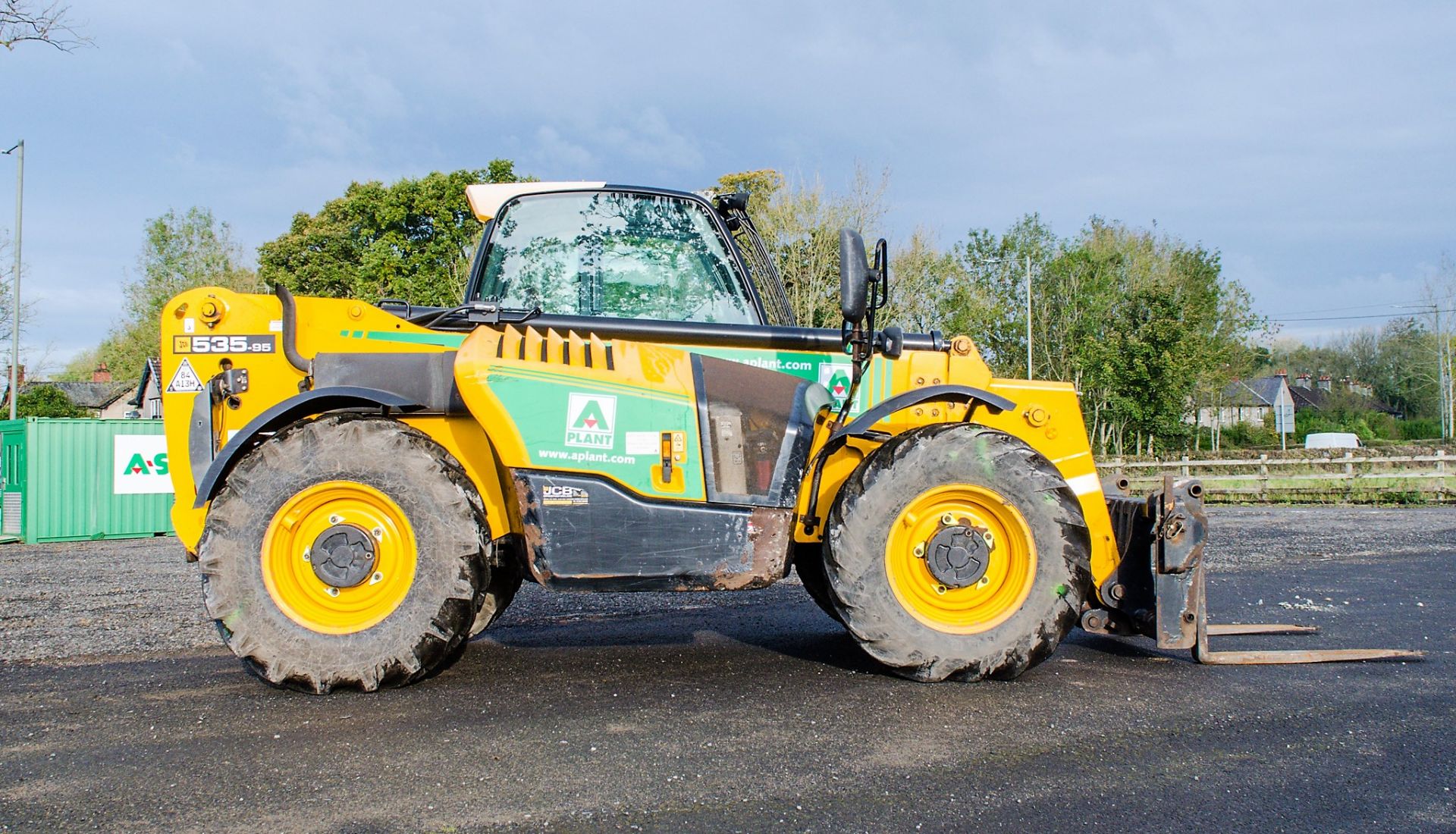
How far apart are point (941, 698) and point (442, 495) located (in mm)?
2408

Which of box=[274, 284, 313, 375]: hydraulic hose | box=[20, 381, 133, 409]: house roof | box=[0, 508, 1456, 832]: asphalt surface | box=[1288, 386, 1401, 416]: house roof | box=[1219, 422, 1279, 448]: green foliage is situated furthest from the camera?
box=[1288, 386, 1401, 416]: house roof

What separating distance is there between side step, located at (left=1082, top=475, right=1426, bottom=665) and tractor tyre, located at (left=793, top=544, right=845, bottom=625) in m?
1.46

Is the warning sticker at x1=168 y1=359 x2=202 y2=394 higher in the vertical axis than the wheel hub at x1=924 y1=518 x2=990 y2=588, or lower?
higher

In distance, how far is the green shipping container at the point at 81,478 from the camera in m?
16.7

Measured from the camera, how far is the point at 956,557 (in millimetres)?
4371

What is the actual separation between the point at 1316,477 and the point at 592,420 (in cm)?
2585

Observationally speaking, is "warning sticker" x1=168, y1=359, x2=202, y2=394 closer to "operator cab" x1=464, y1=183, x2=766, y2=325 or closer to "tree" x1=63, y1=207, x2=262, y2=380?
"operator cab" x1=464, y1=183, x2=766, y2=325

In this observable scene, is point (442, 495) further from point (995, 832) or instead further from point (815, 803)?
point (995, 832)

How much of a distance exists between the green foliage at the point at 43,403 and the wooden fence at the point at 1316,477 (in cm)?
4405

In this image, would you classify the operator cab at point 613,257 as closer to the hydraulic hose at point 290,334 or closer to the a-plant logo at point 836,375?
the a-plant logo at point 836,375

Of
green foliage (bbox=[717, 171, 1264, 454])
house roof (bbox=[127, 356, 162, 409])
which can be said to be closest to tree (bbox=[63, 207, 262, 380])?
house roof (bbox=[127, 356, 162, 409])

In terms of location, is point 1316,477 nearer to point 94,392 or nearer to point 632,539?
point 632,539

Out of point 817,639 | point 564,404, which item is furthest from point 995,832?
point 817,639

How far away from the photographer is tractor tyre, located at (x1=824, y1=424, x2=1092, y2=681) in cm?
430
